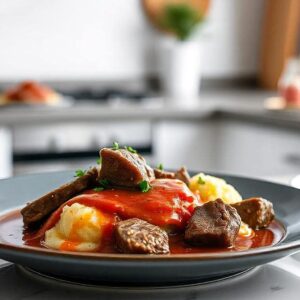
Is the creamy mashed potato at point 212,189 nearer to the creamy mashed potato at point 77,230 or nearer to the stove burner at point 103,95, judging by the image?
the creamy mashed potato at point 77,230

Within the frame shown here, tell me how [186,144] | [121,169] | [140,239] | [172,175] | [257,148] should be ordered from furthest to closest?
[186,144]
[257,148]
[172,175]
[121,169]
[140,239]

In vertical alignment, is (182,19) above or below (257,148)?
above

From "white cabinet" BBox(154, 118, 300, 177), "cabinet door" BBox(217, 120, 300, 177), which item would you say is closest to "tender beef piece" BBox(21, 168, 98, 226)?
"cabinet door" BBox(217, 120, 300, 177)

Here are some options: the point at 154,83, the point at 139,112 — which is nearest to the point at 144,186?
the point at 139,112

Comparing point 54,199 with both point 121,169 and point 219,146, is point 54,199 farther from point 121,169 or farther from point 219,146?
point 219,146

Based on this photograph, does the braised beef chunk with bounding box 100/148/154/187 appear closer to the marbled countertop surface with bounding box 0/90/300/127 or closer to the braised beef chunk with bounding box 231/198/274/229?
the braised beef chunk with bounding box 231/198/274/229

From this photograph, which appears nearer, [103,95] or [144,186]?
[144,186]

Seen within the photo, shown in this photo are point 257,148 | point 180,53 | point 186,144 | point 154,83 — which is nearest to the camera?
point 257,148
